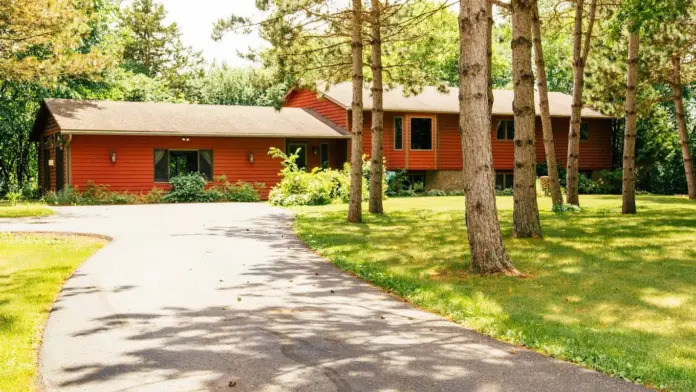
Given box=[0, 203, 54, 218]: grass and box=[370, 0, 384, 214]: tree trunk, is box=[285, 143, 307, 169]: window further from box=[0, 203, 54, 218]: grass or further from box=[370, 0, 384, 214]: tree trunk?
box=[370, 0, 384, 214]: tree trunk

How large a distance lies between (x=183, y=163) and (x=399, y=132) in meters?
10.3

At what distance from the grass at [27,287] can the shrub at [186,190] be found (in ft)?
46.0

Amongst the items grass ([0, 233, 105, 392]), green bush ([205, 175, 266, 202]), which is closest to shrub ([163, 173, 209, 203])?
green bush ([205, 175, 266, 202])

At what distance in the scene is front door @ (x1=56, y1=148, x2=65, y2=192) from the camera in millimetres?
29673

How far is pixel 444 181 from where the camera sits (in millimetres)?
35156

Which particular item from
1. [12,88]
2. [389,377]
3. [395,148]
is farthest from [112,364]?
[12,88]

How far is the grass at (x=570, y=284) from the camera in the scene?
19.9ft

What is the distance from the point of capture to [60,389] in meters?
5.16

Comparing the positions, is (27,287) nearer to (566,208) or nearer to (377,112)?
(377,112)

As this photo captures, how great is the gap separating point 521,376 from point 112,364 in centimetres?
321

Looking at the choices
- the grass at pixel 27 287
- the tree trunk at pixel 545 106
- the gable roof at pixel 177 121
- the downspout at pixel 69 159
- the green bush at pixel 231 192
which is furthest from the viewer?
the green bush at pixel 231 192

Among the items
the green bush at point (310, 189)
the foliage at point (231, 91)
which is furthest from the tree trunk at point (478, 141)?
the foliage at point (231, 91)

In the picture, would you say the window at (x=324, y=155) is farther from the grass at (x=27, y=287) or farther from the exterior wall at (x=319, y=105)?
the grass at (x=27, y=287)

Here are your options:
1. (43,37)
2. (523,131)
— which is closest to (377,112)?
(523,131)
